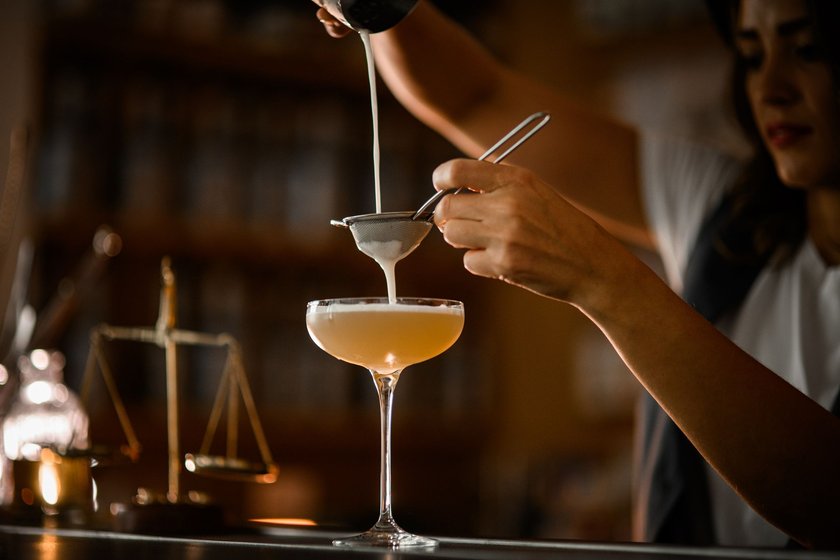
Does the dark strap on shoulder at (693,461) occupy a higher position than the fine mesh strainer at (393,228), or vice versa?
the fine mesh strainer at (393,228)

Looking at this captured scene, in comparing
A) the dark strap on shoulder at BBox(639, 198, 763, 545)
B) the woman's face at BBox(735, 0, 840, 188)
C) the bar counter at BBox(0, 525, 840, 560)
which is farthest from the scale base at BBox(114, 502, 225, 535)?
the woman's face at BBox(735, 0, 840, 188)

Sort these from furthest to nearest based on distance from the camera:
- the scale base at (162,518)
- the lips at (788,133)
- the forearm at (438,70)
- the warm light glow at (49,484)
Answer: the forearm at (438,70) < the lips at (788,133) < the warm light glow at (49,484) < the scale base at (162,518)

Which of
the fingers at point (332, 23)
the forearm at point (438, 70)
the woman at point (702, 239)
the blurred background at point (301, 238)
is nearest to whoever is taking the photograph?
the woman at point (702, 239)

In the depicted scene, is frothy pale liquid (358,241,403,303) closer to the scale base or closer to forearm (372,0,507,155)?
the scale base

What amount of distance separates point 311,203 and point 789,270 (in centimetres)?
207

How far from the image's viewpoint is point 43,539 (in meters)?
1.08

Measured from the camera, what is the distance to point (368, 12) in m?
1.19

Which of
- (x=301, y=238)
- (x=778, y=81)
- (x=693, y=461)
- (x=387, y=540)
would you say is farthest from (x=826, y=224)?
(x=301, y=238)

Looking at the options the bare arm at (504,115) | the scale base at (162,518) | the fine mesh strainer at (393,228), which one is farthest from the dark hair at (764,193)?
the scale base at (162,518)

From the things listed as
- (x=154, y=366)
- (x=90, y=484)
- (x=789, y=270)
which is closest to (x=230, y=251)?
(x=154, y=366)

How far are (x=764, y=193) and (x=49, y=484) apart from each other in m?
1.21

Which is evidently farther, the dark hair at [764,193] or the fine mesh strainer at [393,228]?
the dark hair at [764,193]

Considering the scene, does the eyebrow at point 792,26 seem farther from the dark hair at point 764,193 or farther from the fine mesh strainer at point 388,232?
the fine mesh strainer at point 388,232

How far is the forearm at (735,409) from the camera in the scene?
1.08m
